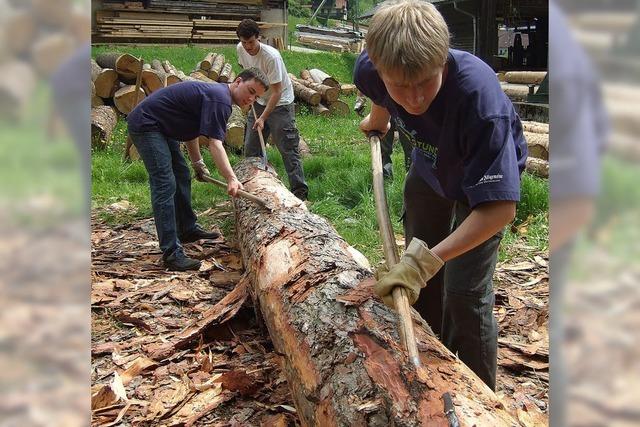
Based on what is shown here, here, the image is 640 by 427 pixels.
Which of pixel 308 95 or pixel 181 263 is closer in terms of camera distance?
pixel 181 263

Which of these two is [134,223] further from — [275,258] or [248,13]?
[248,13]

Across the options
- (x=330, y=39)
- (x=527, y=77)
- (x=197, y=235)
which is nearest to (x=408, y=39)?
(x=197, y=235)

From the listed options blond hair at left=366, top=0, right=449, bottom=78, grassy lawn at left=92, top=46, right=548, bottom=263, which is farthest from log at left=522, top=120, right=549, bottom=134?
blond hair at left=366, top=0, right=449, bottom=78

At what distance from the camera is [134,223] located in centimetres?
602

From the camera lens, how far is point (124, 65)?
1005cm

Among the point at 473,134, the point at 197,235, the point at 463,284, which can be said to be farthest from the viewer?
the point at 197,235

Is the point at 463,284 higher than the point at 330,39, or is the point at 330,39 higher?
the point at 330,39

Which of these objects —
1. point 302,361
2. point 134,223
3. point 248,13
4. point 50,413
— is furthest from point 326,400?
point 248,13

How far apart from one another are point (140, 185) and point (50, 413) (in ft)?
22.3

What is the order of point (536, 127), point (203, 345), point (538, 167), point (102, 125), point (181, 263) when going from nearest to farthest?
point (203, 345)
point (181, 263)
point (538, 167)
point (536, 127)
point (102, 125)

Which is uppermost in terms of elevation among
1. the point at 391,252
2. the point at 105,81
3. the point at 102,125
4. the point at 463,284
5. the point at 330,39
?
the point at 330,39

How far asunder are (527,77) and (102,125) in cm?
750

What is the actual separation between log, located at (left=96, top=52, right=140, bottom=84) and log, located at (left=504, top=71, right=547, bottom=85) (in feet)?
22.6

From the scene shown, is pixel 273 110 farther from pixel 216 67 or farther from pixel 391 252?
pixel 216 67
